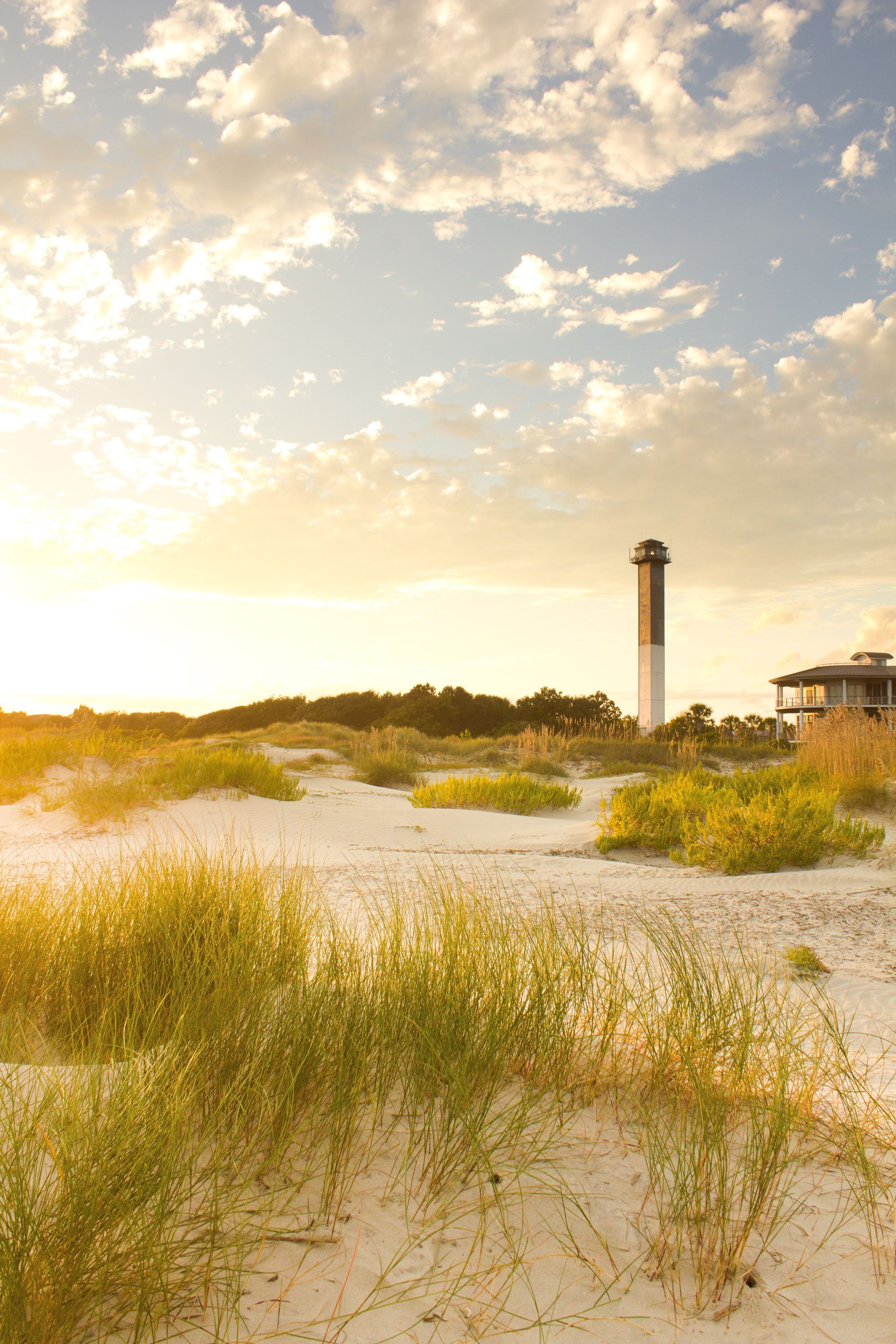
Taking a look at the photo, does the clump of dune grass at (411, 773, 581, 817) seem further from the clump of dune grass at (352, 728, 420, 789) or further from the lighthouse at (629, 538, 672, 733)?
the lighthouse at (629, 538, 672, 733)

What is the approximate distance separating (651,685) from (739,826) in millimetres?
32966

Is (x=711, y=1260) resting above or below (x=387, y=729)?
below

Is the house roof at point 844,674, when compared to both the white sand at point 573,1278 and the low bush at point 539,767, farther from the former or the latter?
the white sand at point 573,1278

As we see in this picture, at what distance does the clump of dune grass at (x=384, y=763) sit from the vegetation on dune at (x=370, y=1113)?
11164 millimetres

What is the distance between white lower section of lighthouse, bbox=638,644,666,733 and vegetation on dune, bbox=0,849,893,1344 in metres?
36.5

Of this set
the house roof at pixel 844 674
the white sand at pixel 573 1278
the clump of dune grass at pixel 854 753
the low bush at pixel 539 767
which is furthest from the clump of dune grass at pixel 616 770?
the house roof at pixel 844 674

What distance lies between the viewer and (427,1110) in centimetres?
186

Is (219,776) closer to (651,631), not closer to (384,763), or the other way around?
(384,763)

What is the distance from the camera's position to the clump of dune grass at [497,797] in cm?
1071

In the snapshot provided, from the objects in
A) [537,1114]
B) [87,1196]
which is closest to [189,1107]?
[87,1196]

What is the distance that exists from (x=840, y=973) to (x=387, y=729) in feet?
59.4

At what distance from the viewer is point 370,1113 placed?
79.4 inches

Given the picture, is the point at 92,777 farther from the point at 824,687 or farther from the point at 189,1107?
the point at 824,687

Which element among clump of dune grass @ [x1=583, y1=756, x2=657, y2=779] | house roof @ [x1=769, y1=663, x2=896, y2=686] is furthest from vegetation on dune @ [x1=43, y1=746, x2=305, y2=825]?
house roof @ [x1=769, y1=663, x2=896, y2=686]
